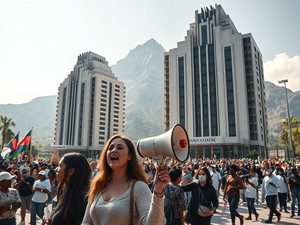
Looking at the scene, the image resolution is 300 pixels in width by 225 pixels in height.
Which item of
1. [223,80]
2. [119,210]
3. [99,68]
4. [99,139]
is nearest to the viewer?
[119,210]

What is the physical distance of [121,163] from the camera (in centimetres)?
222

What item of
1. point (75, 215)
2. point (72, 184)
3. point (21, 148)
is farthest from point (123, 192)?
point (21, 148)

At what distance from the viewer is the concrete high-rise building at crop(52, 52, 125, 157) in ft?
289

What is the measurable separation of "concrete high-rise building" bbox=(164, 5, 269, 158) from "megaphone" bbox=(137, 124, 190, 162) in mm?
51426

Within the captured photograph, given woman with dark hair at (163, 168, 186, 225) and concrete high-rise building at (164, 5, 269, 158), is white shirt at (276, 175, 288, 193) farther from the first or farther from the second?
concrete high-rise building at (164, 5, 269, 158)

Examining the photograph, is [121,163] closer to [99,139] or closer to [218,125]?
[218,125]

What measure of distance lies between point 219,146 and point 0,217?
53.5 meters

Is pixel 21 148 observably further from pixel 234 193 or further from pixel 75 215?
pixel 75 215

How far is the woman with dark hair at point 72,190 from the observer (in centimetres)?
256

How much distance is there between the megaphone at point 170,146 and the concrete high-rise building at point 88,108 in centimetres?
8594

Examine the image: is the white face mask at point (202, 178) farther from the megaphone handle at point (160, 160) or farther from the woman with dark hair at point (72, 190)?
the megaphone handle at point (160, 160)

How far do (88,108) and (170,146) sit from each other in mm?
90021

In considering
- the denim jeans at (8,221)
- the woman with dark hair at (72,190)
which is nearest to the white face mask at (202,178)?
the woman with dark hair at (72,190)

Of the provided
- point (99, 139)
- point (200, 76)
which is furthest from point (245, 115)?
point (99, 139)
